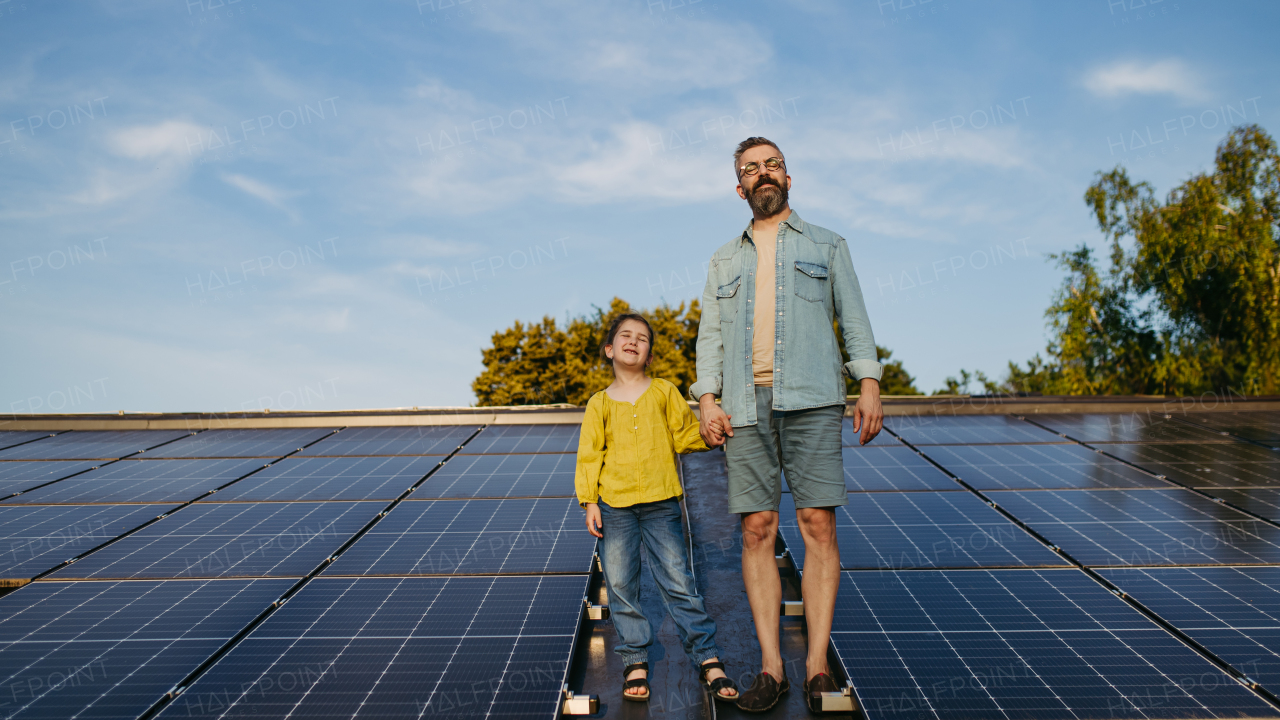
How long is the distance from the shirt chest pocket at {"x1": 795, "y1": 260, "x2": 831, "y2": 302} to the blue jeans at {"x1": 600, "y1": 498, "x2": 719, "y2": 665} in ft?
4.06

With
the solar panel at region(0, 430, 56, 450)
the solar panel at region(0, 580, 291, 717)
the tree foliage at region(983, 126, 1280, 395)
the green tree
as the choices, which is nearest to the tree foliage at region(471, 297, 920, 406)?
the green tree

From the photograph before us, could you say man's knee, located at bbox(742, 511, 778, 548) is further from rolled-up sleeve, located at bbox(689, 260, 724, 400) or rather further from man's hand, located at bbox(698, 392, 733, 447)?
rolled-up sleeve, located at bbox(689, 260, 724, 400)

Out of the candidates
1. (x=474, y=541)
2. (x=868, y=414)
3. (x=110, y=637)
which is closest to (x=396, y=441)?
(x=474, y=541)

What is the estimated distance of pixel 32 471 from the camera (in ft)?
24.3

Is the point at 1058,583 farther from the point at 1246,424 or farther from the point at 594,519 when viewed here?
the point at 1246,424

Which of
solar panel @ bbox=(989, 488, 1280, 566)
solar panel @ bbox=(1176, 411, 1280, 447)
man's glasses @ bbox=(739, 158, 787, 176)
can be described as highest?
man's glasses @ bbox=(739, 158, 787, 176)

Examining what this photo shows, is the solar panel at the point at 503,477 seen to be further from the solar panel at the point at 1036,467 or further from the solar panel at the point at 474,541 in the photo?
the solar panel at the point at 1036,467

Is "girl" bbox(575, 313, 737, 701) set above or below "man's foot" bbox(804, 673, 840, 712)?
above

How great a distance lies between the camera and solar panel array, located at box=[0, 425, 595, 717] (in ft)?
10.2

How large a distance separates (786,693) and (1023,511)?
3.08 m

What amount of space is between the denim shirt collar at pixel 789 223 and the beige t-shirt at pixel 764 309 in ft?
0.20

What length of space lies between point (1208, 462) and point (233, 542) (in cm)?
870

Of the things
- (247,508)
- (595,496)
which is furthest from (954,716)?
(247,508)

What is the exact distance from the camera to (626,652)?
321 cm
